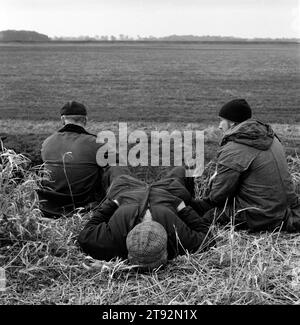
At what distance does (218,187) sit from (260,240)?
562mm

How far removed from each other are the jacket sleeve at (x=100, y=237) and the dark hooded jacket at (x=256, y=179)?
103 cm

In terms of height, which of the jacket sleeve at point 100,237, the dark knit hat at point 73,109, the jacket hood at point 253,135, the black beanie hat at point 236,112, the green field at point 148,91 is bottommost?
the green field at point 148,91

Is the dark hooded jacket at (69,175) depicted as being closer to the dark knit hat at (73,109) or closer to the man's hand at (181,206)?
the dark knit hat at (73,109)

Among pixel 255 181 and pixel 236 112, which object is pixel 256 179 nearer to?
pixel 255 181

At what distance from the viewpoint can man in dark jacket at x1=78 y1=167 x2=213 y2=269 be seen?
3.44 meters

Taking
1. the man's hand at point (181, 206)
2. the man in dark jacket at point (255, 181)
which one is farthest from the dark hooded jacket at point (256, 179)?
the man's hand at point (181, 206)

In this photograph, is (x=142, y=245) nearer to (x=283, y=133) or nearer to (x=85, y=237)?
(x=85, y=237)

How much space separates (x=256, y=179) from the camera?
428 centimetres

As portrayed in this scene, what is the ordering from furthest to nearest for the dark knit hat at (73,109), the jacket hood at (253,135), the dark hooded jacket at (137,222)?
the dark knit hat at (73,109)
the jacket hood at (253,135)
the dark hooded jacket at (137,222)

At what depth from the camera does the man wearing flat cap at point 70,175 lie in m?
4.75

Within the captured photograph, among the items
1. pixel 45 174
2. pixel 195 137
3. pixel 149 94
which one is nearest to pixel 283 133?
pixel 195 137

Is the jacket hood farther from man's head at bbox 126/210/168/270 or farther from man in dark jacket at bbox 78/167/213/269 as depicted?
man's head at bbox 126/210/168/270

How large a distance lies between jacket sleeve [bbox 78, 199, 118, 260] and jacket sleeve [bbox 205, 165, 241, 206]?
96 centimetres

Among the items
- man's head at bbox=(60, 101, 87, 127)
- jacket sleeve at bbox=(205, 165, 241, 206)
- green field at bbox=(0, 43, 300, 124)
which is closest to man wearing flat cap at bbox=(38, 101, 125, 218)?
man's head at bbox=(60, 101, 87, 127)
